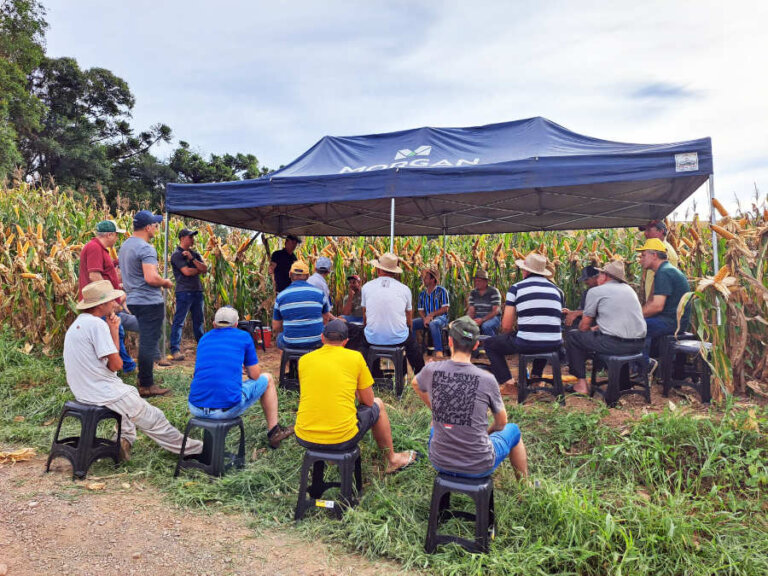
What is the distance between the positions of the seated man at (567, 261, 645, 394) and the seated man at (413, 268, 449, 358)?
7.75ft

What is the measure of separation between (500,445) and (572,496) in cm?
50

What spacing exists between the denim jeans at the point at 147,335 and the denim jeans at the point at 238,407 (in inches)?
75.9

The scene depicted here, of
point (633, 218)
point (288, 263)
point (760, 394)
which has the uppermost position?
point (633, 218)

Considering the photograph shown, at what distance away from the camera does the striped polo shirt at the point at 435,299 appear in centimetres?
701

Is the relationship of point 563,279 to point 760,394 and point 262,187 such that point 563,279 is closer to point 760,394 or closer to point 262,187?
point 760,394

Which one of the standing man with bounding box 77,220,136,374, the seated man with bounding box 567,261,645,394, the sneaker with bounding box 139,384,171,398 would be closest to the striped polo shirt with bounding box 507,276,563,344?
the seated man with bounding box 567,261,645,394

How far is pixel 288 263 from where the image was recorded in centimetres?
767

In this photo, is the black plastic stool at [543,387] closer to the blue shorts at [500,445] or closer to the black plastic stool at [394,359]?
the black plastic stool at [394,359]

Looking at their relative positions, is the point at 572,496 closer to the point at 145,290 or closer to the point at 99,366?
the point at 99,366

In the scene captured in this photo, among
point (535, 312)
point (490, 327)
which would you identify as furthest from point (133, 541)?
point (490, 327)

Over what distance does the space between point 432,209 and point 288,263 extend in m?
2.38

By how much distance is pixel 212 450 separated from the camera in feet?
11.9

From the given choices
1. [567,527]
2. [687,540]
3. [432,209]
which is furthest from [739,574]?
[432,209]

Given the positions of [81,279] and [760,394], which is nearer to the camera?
[760,394]
